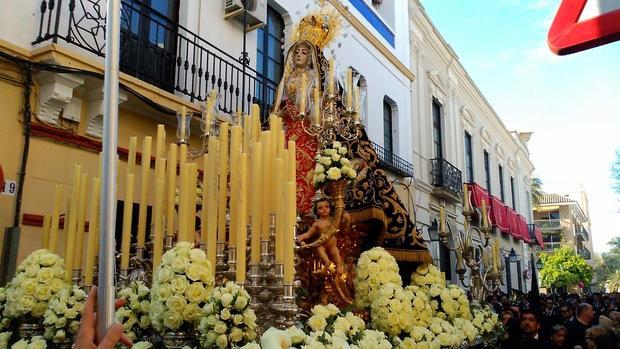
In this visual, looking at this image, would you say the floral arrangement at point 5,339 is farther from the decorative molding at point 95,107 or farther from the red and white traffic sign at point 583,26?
the red and white traffic sign at point 583,26

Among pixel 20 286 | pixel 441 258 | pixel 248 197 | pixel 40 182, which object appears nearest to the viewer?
pixel 248 197

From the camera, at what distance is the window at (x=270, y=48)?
26.8 ft

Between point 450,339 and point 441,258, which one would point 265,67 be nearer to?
point 450,339

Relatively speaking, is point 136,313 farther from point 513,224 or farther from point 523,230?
point 523,230

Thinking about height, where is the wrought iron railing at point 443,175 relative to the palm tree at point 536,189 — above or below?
below

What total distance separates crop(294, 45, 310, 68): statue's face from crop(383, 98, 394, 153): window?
7623 mm

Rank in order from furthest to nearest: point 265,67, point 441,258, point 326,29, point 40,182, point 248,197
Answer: point 441,258
point 265,67
point 40,182
point 326,29
point 248,197

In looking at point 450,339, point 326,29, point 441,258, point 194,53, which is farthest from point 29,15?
point 441,258

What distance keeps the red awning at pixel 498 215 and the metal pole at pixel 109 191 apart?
16.6 m

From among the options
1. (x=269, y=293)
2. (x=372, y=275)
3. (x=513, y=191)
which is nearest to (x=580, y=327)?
(x=372, y=275)

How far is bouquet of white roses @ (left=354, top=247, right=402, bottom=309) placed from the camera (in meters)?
3.17

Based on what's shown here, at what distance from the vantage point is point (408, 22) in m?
13.6

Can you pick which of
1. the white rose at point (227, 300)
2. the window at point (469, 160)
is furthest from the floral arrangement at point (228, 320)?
the window at point (469, 160)

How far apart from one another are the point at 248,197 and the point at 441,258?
11.1 m
